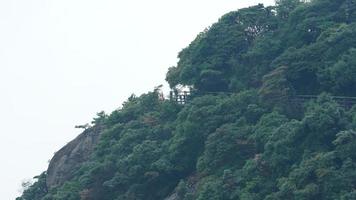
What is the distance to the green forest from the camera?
3509 cm

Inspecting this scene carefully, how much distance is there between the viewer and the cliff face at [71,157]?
1892 inches

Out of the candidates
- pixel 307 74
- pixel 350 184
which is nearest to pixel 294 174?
pixel 350 184

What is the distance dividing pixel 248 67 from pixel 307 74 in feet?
13.5

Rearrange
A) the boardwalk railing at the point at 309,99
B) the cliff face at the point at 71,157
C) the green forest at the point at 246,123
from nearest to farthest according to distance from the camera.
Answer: the green forest at the point at 246,123 < the boardwalk railing at the point at 309,99 < the cliff face at the point at 71,157

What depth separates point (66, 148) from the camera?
50406 millimetres

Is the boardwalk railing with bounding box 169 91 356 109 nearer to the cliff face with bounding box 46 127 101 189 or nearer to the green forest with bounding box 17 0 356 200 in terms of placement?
the green forest with bounding box 17 0 356 200

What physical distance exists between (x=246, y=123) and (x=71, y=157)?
12.4m

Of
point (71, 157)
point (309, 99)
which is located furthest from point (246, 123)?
point (71, 157)

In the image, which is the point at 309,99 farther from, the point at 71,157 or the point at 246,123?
the point at 71,157

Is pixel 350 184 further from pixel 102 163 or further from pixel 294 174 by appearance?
pixel 102 163

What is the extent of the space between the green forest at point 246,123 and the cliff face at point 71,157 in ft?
3.12

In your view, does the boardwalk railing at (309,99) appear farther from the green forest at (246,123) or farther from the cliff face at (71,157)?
the cliff face at (71,157)

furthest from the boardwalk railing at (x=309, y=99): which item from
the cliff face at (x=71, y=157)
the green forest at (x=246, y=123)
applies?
the cliff face at (x=71, y=157)

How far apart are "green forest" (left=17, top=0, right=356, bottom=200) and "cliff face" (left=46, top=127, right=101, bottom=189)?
3.12ft
